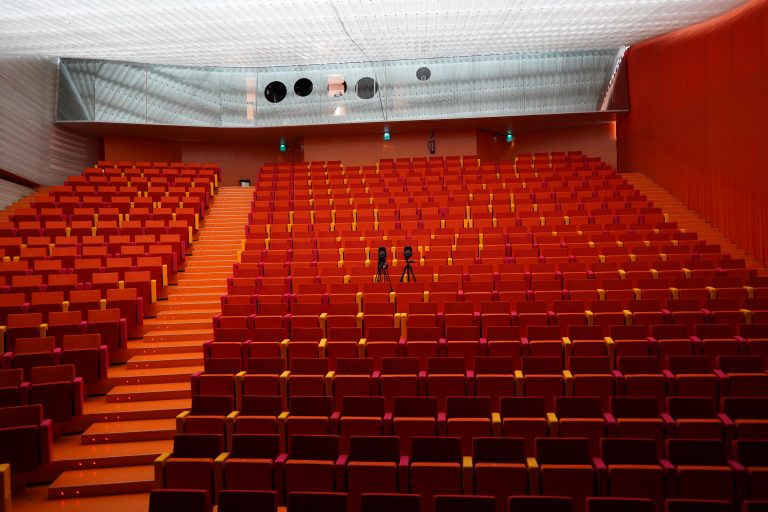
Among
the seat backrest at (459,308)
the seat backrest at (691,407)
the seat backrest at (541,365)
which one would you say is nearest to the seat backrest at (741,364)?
the seat backrest at (691,407)

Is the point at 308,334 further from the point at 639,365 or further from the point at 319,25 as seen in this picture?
the point at 319,25

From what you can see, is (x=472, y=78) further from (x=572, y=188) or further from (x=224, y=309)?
(x=224, y=309)

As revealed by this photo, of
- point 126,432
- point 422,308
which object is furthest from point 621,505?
point 126,432

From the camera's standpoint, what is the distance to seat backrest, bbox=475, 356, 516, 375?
2730 millimetres

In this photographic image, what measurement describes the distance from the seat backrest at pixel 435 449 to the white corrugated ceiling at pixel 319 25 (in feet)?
9.32

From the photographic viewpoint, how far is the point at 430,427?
2299 millimetres

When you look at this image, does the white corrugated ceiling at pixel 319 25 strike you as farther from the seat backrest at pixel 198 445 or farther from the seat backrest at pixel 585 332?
the seat backrest at pixel 198 445

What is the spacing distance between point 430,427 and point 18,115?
17.3ft

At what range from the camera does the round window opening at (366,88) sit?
7.12 meters

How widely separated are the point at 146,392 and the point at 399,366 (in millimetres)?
1203

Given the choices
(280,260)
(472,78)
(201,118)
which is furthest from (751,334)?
(201,118)

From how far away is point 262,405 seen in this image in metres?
2.49

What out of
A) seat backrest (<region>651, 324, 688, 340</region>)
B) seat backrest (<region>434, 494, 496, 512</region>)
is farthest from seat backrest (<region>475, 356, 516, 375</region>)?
seat backrest (<region>434, 494, 496, 512</region>)

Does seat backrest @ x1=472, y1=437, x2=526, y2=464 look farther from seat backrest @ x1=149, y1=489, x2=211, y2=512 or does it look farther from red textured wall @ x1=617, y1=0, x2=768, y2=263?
red textured wall @ x1=617, y1=0, x2=768, y2=263
